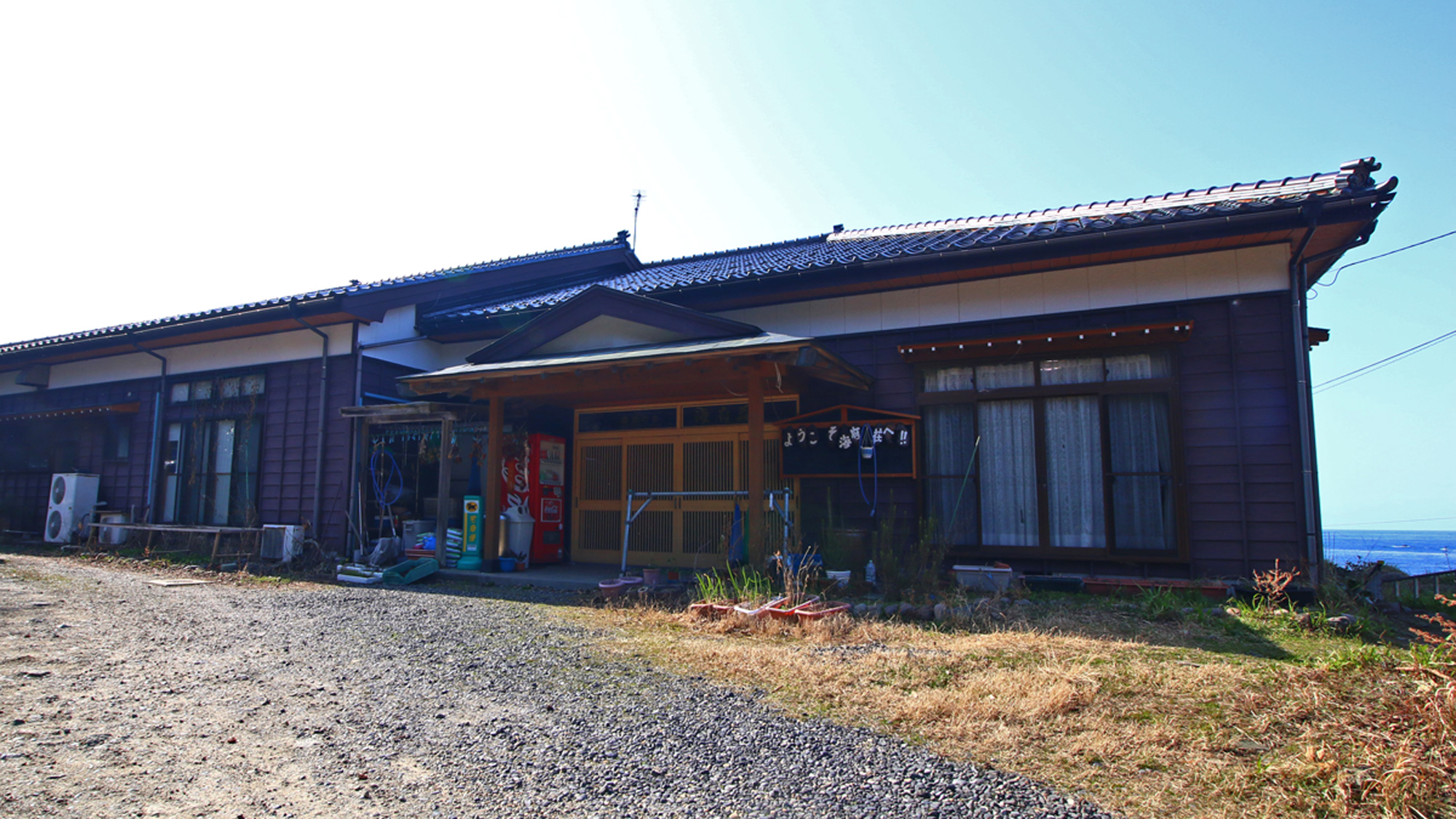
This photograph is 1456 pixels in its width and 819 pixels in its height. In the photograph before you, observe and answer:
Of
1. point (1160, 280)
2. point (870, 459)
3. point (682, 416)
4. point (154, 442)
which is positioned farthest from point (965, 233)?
point (154, 442)

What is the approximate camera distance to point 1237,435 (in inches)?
258

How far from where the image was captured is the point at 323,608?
641 centimetres

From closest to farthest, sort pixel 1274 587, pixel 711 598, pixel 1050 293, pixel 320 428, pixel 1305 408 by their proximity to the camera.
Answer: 1. pixel 1274 587
2. pixel 711 598
3. pixel 1305 408
4. pixel 1050 293
5. pixel 320 428

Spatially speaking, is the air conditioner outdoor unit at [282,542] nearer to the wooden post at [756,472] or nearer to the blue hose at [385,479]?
the blue hose at [385,479]

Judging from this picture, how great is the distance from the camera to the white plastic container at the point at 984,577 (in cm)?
660

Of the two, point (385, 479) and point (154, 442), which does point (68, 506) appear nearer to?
point (154, 442)

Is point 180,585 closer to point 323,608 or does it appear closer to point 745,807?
point 323,608

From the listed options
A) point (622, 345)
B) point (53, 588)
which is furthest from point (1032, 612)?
point (53, 588)

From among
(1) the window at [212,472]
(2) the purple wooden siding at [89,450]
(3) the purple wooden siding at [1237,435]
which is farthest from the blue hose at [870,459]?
(2) the purple wooden siding at [89,450]

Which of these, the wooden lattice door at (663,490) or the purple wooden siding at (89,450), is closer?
the wooden lattice door at (663,490)

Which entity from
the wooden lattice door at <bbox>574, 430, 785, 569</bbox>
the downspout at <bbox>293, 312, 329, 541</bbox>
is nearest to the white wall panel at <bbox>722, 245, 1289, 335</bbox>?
the wooden lattice door at <bbox>574, 430, 785, 569</bbox>

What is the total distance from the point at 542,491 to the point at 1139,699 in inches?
273

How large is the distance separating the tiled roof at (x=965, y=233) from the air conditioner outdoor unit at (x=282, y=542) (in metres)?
3.47

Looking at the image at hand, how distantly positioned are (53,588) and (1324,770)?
955cm
